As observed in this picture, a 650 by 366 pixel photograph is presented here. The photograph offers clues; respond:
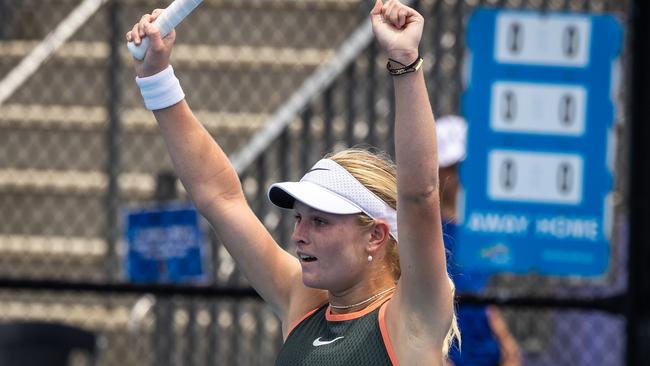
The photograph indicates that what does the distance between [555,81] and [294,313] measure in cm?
238

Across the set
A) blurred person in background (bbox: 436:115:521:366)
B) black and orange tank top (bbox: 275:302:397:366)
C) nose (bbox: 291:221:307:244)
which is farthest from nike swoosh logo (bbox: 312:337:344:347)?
blurred person in background (bbox: 436:115:521:366)

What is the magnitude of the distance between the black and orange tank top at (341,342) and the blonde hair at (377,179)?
0.15m

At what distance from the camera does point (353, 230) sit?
2.84 meters

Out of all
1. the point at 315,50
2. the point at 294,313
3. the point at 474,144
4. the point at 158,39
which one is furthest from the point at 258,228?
the point at 315,50

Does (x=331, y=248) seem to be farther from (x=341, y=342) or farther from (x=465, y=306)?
(x=465, y=306)

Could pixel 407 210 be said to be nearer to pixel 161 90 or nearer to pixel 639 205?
pixel 161 90

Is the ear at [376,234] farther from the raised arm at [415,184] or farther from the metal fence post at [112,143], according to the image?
the metal fence post at [112,143]

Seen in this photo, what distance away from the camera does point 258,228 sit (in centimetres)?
312

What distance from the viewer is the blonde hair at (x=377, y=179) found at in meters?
2.87

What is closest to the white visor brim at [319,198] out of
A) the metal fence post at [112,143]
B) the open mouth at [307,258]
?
the open mouth at [307,258]

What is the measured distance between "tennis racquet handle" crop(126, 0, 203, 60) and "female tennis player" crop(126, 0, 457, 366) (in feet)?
0.06

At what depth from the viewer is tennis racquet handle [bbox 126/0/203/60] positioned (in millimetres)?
2770

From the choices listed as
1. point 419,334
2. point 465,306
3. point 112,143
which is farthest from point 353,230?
point 112,143

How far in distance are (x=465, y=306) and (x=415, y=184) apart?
2.40 m
